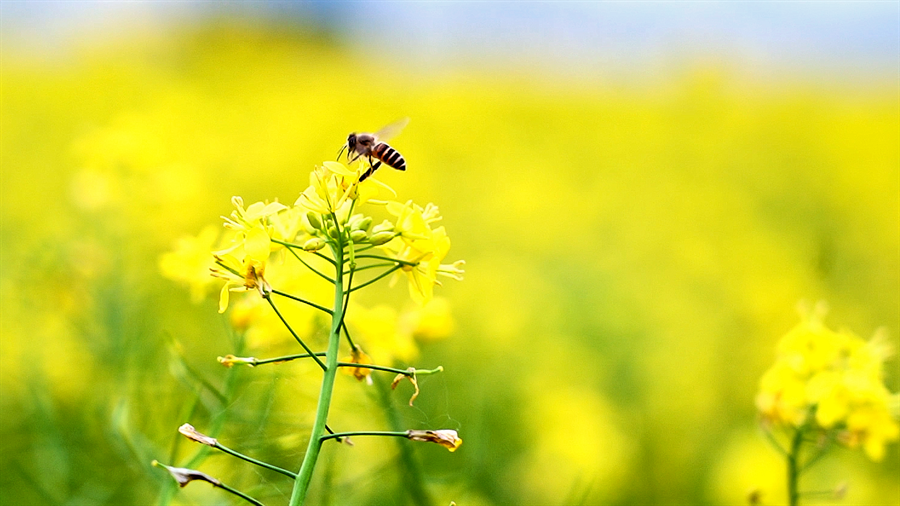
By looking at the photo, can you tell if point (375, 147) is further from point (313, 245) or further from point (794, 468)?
point (794, 468)

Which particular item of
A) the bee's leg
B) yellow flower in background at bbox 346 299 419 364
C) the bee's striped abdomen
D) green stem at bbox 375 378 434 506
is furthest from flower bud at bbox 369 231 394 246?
yellow flower in background at bbox 346 299 419 364

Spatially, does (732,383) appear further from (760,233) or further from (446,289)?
(760,233)

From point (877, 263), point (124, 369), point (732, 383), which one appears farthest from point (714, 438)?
point (877, 263)

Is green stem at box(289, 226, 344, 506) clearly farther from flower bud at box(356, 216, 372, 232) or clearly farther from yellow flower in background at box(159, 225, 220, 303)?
yellow flower in background at box(159, 225, 220, 303)

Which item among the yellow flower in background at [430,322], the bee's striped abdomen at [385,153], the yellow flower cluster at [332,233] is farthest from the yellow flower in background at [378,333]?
the yellow flower cluster at [332,233]

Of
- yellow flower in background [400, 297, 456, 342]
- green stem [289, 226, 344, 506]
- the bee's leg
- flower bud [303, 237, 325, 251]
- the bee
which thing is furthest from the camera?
yellow flower in background [400, 297, 456, 342]
